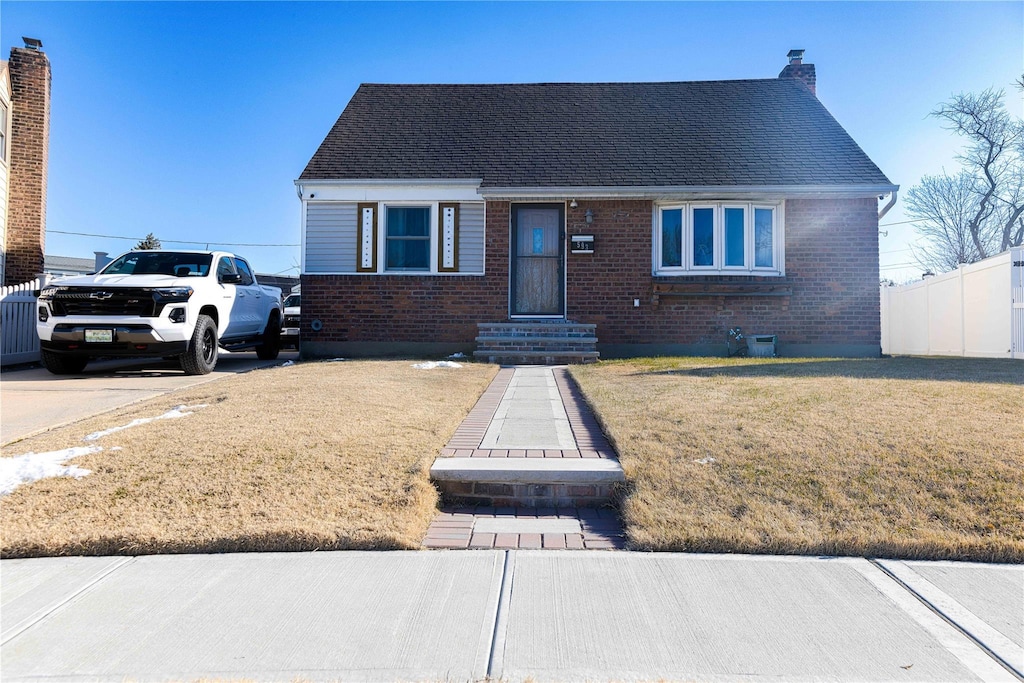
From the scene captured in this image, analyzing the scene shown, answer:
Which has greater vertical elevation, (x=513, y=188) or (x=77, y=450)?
(x=513, y=188)

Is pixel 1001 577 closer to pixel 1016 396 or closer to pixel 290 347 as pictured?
pixel 1016 396

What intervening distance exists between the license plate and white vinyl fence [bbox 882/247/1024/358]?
47.4ft

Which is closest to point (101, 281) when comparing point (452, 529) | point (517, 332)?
point (517, 332)

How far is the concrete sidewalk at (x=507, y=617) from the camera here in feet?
6.86

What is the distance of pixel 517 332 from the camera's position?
10.9m

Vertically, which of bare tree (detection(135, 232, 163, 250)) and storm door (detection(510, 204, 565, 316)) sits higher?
bare tree (detection(135, 232, 163, 250))

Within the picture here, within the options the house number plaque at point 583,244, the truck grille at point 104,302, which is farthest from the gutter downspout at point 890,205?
the truck grille at point 104,302

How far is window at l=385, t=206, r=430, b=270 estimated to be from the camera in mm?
11805

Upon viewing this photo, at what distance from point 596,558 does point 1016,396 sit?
4899 millimetres

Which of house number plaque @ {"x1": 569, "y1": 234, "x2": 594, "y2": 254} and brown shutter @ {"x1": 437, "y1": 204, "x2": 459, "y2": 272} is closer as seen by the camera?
house number plaque @ {"x1": 569, "y1": 234, "x2": 594, "y2": 254}

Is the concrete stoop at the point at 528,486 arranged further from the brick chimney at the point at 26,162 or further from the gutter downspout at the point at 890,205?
the brick chimney at the point at 26,162

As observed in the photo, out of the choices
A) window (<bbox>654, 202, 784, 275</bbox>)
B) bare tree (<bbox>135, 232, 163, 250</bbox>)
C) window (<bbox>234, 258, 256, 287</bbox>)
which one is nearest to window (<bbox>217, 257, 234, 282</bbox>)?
window (<bbox>234, 258, 256, 287</bbox>)

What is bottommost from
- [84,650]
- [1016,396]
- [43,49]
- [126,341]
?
[84,650]

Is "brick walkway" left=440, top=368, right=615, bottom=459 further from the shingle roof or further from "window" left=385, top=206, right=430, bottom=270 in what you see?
the shingle roof
